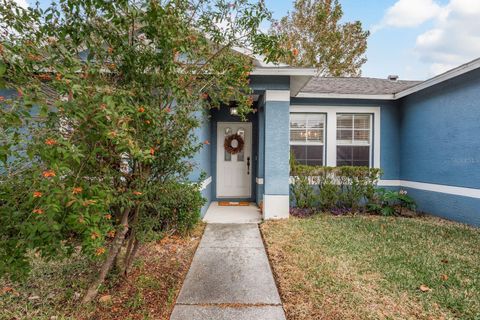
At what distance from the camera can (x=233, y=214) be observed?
20.9 ft

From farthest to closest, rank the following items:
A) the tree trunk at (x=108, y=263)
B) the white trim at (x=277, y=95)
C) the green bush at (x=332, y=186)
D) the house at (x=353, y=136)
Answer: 1. the green bush at (x=332, y=186)
2. the white trim at (x=277, y=95)
3. the house at (x=353, y=136)
4. the tree trunk at (x=108, y=263)

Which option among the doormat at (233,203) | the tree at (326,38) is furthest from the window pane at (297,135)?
the tree at (326,38)

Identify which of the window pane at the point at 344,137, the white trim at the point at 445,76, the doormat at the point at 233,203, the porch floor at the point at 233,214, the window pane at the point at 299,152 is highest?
the white trim at the point at 445,76

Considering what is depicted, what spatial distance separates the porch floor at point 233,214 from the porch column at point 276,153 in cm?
44

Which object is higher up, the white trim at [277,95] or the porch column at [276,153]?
the white trim at [277,95]

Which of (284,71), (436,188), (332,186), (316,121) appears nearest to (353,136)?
(316,121)

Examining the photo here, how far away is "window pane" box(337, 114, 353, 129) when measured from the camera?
24.1 ft

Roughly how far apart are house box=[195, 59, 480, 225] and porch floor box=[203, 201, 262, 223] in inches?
14.4

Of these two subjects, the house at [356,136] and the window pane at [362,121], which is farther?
the window pane at [362,121]

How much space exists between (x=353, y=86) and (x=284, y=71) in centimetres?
342

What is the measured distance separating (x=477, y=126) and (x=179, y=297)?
21.0 feet

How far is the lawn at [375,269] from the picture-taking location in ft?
8.28

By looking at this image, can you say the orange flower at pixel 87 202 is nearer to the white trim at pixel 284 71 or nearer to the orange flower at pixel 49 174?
the orange flower at pixel 49 174

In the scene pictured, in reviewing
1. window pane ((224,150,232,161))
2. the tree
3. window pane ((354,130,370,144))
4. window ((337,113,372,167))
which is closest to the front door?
window pane ((224,150,232,161))
